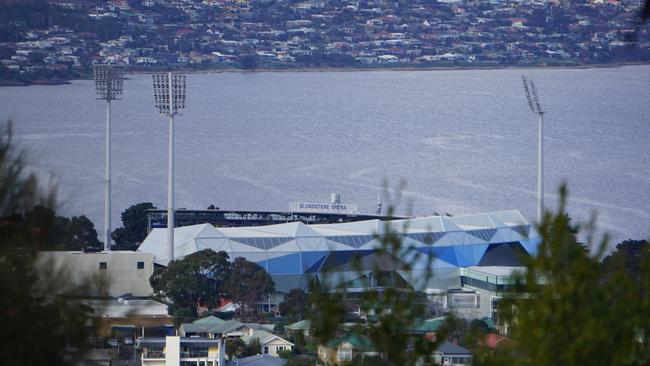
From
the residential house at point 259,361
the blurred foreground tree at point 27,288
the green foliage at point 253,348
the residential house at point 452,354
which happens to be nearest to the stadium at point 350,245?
the green foliage at point 253,348

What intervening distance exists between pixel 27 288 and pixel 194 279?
13.7 m

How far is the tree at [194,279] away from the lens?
16359 millimetres

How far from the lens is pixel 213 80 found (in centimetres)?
6706

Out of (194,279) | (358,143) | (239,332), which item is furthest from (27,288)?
(358,143)

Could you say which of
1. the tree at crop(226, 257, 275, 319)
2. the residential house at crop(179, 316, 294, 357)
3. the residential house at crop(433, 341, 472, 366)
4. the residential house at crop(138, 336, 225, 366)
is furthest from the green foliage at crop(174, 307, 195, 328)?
the residential house at crop(433, 341, 472, 366)

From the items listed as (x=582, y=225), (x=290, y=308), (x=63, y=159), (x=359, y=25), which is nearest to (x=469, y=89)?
(x=359, y=25)

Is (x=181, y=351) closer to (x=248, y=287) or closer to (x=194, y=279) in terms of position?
(x=194, y=279)

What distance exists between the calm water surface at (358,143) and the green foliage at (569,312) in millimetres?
12358

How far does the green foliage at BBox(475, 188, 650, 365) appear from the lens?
4266 millimetres

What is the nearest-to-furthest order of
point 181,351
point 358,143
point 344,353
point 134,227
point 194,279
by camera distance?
point 344,353 < point 181,351 < point 194,279 < point 134,227 < point 358,143

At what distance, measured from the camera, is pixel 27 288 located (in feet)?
10.3

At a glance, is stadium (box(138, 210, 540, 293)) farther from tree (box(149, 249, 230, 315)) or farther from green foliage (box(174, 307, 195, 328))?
green foliage (box(174, 307, 195, 328))

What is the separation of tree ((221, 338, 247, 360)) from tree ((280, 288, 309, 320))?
85.3 inches

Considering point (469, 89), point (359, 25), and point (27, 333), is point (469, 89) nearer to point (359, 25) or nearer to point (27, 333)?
point (359, 25)
